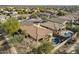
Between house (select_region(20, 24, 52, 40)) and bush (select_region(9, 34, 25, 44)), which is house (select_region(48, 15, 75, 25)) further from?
bush (select_region(9, 34, 25, 44))

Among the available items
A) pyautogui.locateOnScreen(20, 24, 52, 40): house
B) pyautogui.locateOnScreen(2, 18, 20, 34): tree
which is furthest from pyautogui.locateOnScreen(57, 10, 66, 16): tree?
A: pyautogui.locateOnScreen(2, 18, 20, 34): tree

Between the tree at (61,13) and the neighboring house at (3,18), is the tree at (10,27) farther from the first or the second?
the tree at (61,13)

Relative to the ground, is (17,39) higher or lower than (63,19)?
lower

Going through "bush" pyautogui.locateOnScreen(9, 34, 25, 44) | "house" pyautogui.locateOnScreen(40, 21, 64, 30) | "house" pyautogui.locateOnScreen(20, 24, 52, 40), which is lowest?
"bush" pyautogui.locateOnScreen(9, 34, 25, 44)

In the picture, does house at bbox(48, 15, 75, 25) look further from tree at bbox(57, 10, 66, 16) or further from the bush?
the bush

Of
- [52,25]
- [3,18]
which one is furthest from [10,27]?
[52,25]

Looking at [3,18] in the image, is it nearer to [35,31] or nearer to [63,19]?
[35,31]

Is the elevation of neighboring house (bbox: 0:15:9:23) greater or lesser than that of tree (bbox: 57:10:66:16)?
lesser
